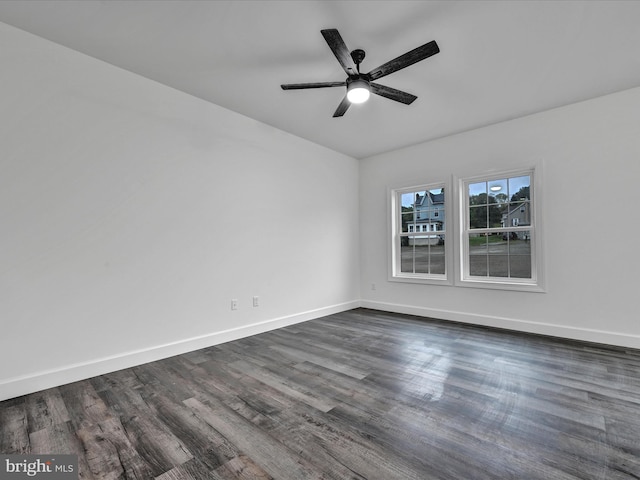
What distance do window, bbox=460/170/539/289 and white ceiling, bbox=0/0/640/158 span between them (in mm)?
1033

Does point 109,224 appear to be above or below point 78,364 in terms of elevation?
above

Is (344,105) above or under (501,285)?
above

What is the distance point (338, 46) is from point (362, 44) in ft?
1.74

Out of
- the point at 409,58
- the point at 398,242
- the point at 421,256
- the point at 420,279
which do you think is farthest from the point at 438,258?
the point at 409,58

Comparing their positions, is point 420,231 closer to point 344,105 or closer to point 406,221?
point 406,221

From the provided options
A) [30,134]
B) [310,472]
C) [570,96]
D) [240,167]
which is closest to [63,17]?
[30,134]

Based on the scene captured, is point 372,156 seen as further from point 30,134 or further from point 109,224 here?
point 30,134

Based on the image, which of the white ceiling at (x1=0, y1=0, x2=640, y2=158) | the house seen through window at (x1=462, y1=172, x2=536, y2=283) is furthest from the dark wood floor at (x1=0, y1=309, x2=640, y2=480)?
the white ceiling at (x1=0, y1=0, x2=640, y2=158)

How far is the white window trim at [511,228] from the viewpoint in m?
3.70

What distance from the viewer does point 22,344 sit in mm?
2273

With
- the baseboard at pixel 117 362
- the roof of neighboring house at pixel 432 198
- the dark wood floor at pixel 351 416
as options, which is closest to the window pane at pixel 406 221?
the roof of neighboring house at pixel 432 198

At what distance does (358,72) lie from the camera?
259 centimetres

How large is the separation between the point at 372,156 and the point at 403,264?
6.61ft

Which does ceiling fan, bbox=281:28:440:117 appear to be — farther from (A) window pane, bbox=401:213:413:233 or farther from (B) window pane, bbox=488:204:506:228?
(A) window pane, bbox=401:213:413:233
